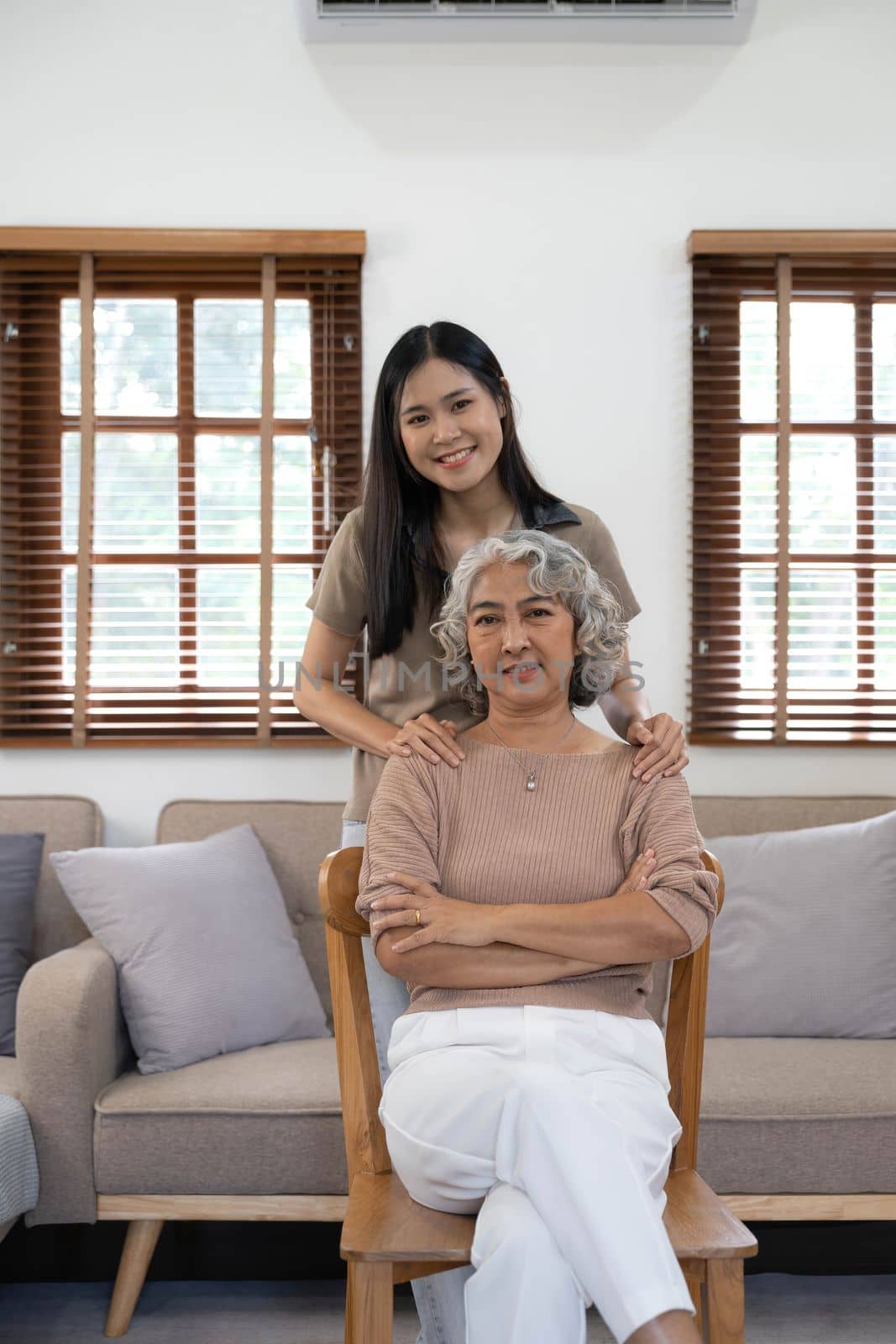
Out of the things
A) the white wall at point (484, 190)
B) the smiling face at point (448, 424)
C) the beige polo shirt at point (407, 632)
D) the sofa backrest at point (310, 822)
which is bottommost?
the sofa backrest at point (310, 822)

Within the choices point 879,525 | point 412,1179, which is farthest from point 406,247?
point 412,1179

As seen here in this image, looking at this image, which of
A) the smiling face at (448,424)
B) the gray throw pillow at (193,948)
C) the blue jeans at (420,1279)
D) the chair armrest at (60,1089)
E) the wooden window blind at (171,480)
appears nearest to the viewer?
the blue jeans at (420,1279)

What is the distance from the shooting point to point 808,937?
2.62 metres

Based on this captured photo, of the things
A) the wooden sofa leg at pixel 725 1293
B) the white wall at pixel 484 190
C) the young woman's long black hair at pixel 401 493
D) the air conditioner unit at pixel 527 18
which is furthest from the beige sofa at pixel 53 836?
the air conditioner unit at pixel 527 18

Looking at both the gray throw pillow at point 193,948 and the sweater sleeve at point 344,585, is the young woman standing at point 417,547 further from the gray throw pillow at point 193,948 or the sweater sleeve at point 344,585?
the gray throw pillow at point 193,948

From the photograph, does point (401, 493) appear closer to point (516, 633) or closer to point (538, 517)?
point (538, 517)

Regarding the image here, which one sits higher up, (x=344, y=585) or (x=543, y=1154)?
(x=344, y=585)

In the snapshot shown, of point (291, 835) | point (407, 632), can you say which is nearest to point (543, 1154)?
point (407, 632)

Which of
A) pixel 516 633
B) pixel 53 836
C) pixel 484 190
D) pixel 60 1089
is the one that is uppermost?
pixel 484 190

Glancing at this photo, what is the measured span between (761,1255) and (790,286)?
233cm

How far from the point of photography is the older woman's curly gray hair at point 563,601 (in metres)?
1.75

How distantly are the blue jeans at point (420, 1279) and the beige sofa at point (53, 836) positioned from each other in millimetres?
1229

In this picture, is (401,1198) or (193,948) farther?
(193,948)

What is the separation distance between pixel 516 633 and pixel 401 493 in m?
0.35
